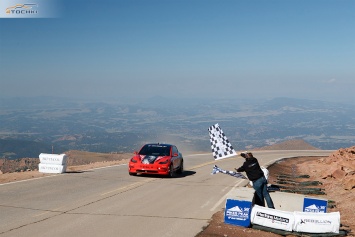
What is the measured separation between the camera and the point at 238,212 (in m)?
10.3

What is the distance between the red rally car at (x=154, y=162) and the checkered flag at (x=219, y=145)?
264 cm

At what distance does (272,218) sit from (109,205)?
4.63 metres

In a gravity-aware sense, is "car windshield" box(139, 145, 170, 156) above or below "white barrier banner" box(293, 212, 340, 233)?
above

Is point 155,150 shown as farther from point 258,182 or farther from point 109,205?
point 258,182

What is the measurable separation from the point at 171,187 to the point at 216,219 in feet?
19.3

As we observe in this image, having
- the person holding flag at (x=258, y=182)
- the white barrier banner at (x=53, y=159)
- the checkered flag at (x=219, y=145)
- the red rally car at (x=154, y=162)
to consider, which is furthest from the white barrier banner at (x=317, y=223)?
the white barrier banner at (x=53, y=159)

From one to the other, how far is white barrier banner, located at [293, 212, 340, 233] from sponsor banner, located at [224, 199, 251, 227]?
3.58 feet

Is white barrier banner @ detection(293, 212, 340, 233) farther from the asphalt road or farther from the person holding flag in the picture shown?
the asphalt road

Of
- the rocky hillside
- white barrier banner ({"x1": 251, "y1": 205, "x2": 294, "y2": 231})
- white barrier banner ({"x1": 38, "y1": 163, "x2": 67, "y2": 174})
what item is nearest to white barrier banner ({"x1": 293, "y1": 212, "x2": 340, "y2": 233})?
white barrier banner ({"x1": 251, "y1": 205, "x2": 294, "y2": 231})

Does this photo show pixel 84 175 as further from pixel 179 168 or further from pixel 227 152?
pixel 227 152

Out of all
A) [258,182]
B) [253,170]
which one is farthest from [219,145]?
Answer: [258,182]

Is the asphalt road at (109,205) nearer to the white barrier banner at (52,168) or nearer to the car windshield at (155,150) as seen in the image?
the white barrier banner at (52,168)

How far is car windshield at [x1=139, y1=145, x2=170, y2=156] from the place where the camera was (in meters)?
20.0

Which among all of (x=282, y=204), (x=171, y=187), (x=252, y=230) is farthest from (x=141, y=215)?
(x=171, y=187)
